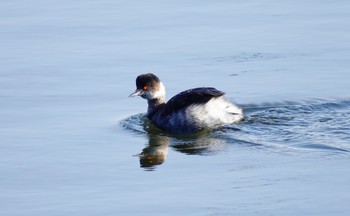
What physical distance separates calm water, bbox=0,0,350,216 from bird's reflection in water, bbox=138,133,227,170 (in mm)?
21

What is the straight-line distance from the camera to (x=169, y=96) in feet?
43.0

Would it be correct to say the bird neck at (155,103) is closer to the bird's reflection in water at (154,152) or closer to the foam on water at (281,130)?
the foam on water at (281,130)

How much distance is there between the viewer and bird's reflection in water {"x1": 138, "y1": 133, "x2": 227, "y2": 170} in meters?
10.7

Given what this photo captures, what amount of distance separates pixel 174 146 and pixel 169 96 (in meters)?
1.83

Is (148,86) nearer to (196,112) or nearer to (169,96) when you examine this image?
(169,96)

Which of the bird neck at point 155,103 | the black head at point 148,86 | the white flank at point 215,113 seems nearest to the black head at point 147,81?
the black head at point 148,86

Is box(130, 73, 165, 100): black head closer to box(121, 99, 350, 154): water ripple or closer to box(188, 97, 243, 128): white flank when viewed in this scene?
box(121, 99, 350, 154): water ripple

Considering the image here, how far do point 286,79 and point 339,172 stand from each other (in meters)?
3.67

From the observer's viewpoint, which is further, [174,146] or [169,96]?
[169,96]

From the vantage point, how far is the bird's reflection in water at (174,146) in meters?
10.7

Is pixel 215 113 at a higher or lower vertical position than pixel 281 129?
higher

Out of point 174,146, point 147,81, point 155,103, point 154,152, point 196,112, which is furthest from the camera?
point 155,103

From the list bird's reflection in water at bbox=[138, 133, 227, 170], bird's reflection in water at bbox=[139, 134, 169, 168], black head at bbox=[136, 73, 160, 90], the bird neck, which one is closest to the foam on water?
bird's reflection in water at bbox=[138, 133, 227, 170]

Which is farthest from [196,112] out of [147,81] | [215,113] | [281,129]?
[281,129]
